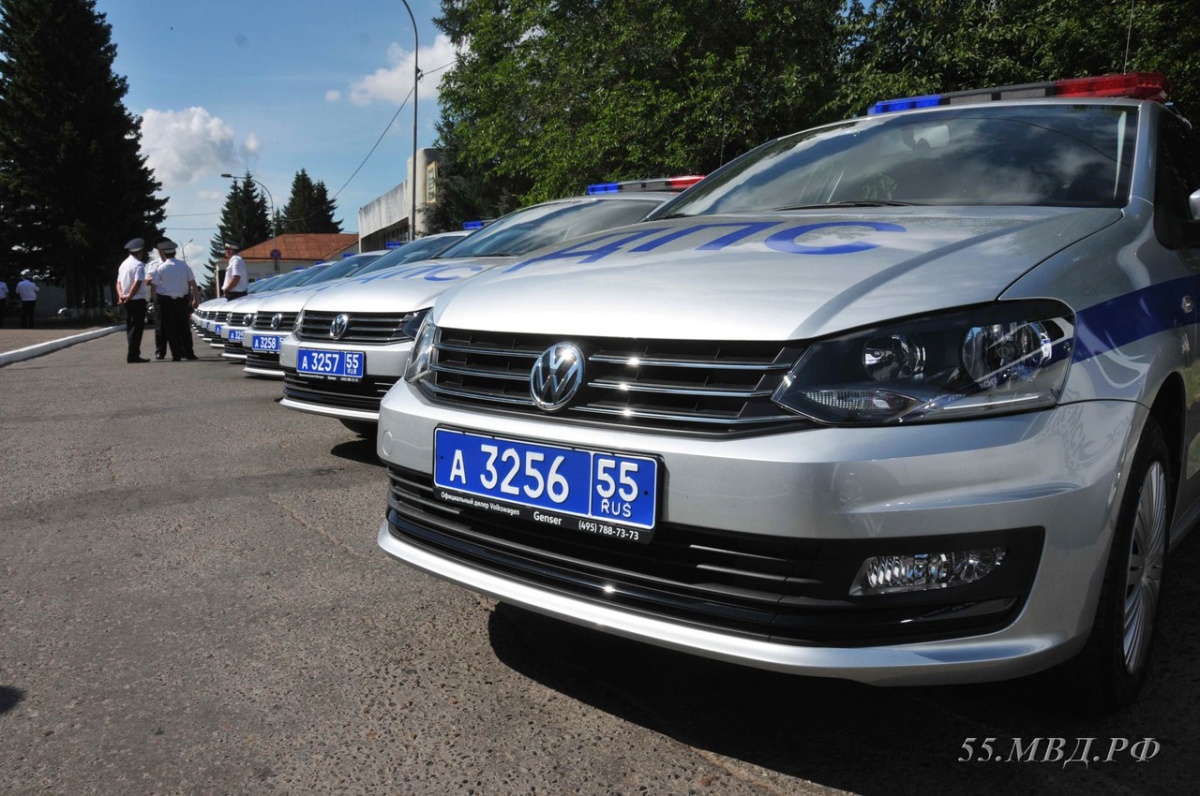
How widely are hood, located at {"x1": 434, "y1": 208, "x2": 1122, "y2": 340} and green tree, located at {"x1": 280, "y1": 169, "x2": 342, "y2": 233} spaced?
421 ft

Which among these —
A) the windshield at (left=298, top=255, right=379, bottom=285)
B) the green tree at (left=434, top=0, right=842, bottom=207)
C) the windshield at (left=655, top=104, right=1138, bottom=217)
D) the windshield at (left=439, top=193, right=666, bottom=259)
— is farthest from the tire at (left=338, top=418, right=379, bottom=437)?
the green tree at (left=434, top=0, right=842, bottom=207)

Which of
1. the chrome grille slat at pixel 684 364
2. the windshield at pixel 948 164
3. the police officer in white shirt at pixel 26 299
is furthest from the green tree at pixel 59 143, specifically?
the chrome grille slat at pixel 684 364

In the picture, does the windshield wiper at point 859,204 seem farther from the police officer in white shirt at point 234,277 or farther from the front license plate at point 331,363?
the police officer in white shirt at point 234,277

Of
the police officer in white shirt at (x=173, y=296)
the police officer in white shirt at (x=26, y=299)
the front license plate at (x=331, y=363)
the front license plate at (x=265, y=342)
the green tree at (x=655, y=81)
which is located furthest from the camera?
the police officer in white shirt at (x=26, y=299)

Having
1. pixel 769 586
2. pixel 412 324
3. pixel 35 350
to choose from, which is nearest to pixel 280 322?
pixel 412 324

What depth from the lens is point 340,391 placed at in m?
5.20

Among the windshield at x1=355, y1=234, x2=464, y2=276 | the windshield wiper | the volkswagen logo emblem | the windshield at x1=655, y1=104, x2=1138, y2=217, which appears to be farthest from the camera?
the windshield at x1=355, y1=234, x2=464, y2=276

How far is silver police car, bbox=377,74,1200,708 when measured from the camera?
73.6 inches

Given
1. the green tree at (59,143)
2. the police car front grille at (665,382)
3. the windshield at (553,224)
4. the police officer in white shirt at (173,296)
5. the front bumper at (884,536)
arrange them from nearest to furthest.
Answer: the front bumper at (884,536) < the police car front grille at (665,382) < the windshield at (553,224) < the police officer in white shirt at (173,296) < the green tree at (59,143)

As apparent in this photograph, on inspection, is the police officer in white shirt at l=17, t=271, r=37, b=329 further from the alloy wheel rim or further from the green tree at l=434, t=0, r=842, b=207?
the alloy wheel rim

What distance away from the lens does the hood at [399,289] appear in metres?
5.13

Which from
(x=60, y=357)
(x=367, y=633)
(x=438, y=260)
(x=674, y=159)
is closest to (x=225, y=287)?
(x=60, y=357)

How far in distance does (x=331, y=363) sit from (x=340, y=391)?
0.16 meters

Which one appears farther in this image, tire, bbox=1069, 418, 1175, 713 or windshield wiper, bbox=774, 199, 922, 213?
windshield wiper, bbox=774, 199, 922, 213
